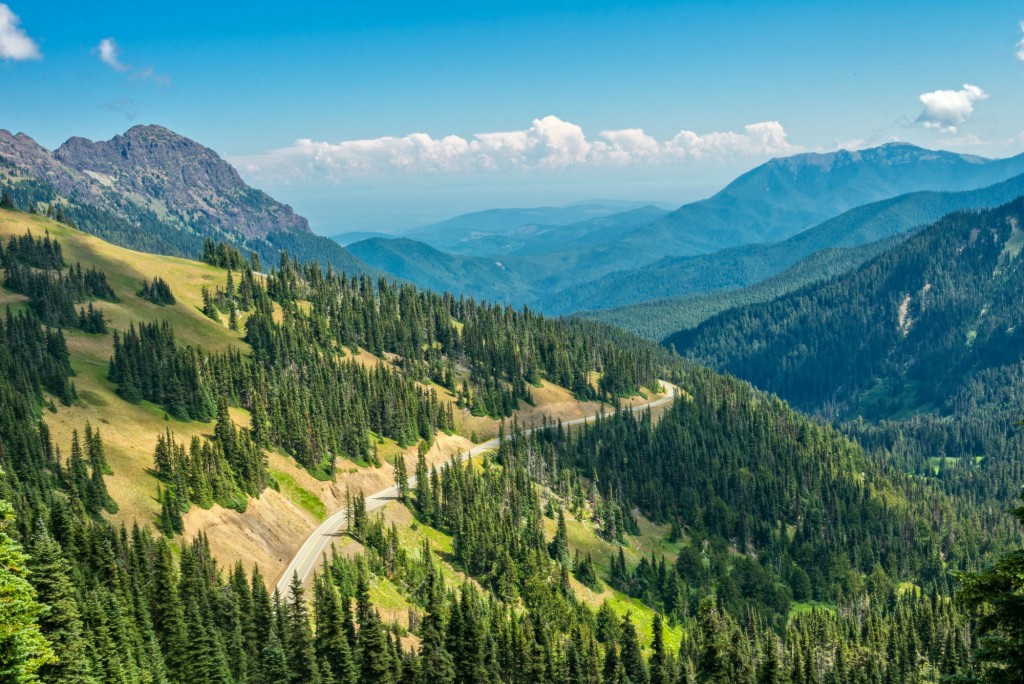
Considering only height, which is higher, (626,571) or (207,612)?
(207,612)

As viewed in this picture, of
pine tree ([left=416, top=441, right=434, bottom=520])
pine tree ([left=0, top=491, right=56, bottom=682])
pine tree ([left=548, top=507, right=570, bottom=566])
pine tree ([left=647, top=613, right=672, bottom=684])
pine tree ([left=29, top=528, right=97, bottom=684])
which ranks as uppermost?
pine tree ([left=0, top=491, right=56, bottom=682])

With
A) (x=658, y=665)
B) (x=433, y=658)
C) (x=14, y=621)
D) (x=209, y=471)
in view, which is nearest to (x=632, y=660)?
(x=658, y=665)

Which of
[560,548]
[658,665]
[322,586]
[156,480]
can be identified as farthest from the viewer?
[560,548]

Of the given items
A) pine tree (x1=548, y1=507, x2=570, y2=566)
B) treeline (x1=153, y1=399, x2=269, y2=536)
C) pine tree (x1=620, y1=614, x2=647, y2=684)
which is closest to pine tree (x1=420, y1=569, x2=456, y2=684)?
pine tree (x1=620, y1=614, x2=647, y2=684)

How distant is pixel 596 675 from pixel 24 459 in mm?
86033

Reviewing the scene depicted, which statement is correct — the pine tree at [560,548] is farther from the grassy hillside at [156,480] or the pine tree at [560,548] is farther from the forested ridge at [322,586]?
the grassy hillside at [156,480]

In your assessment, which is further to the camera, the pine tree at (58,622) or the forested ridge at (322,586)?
the forested ridge at (322,586)

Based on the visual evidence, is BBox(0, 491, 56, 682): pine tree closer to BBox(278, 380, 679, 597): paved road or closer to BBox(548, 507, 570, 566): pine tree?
BBox(278, 380, 679, 597): paved road

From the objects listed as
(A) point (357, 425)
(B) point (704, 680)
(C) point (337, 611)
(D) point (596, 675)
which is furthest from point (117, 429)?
(B) point (704, 680)

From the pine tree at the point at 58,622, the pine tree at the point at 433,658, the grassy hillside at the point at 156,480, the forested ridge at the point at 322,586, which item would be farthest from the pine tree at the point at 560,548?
the pine tree at the point at 58,622

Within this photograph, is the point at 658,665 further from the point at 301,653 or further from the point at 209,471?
the point at 209,471

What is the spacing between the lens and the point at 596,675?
102125mm

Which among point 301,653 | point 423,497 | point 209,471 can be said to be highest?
point 209,471

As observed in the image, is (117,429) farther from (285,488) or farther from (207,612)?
(207,612)
